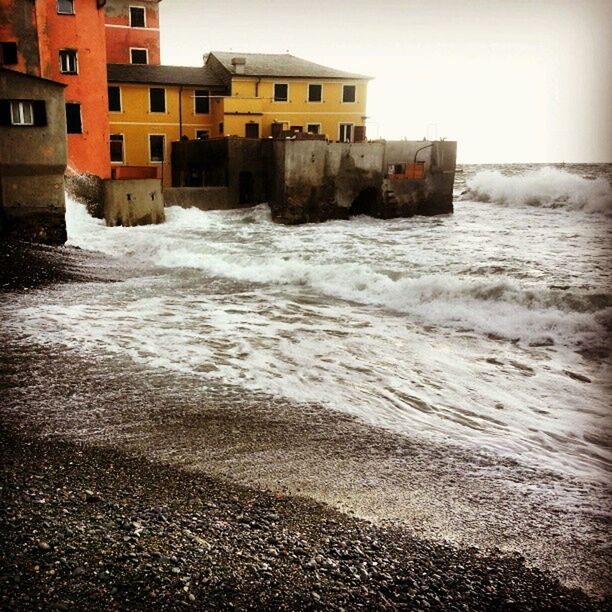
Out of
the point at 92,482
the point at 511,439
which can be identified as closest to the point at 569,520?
the point at 511,439

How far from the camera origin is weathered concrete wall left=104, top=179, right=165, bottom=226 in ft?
88.2

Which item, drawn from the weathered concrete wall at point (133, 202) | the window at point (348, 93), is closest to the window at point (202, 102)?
the window at point (348, 93)

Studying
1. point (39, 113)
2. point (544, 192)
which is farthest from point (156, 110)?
point (544, 192)

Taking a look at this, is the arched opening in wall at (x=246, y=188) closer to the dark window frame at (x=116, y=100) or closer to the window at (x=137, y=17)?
the dark window frame at (x=116, y=100)

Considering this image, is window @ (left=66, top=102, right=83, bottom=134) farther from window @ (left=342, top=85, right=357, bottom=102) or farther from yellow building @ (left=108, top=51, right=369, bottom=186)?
window @ (left=342, top=85, right=357, bottom=102)

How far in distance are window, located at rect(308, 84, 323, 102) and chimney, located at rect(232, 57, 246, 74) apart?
4909 mm

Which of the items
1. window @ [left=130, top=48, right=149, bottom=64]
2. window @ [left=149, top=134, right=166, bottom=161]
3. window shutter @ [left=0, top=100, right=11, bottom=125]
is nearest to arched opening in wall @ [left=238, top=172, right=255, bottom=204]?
window @ [left=149, top=134, right=166, bottom=161]

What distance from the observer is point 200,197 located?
32.1m

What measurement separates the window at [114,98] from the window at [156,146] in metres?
2.69

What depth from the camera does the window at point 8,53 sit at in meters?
25.5

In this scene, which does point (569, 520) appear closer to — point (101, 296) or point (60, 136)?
point (101, 296)

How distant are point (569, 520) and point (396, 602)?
1.82 metres

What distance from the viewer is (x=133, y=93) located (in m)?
38.6

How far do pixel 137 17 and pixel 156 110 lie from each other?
6398mm
